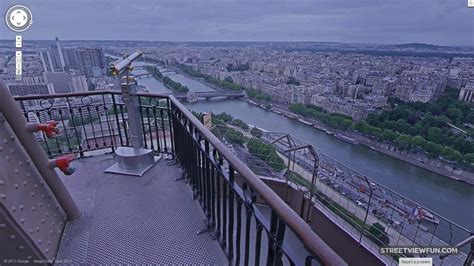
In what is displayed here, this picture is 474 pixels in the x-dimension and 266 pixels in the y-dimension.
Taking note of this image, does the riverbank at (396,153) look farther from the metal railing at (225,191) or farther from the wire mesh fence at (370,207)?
the metal railing at (225,191)

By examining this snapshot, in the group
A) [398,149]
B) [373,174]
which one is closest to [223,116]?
[373,174]

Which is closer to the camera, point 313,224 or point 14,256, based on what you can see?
point 14,256

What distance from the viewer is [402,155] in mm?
16875

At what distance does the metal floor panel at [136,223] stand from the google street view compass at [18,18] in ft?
4.99

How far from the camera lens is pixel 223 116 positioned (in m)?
20.1

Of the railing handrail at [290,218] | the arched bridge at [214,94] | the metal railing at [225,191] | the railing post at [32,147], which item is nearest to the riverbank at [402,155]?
the arched bridge at [214,94]

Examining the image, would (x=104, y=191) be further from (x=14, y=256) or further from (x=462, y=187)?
(x=462, y=187)

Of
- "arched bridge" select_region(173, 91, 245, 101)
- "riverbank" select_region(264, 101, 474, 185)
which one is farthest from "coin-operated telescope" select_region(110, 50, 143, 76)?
"arched bridge" select_region(173, 91, 245, 101)

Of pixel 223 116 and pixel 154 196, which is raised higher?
pixel 154 196

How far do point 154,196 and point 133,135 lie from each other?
75 centimetres

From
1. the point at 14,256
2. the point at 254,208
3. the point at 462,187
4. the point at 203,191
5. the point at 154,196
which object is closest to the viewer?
the point at 254,208

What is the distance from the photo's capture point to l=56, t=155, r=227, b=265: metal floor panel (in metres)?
1.60

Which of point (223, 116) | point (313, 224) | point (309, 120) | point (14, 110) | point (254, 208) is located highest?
point (14, 110)

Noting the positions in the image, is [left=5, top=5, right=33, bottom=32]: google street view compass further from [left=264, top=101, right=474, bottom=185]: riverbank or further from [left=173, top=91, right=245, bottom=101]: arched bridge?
[left=173, top=91, right=245, bottom=101]: arched bridge
